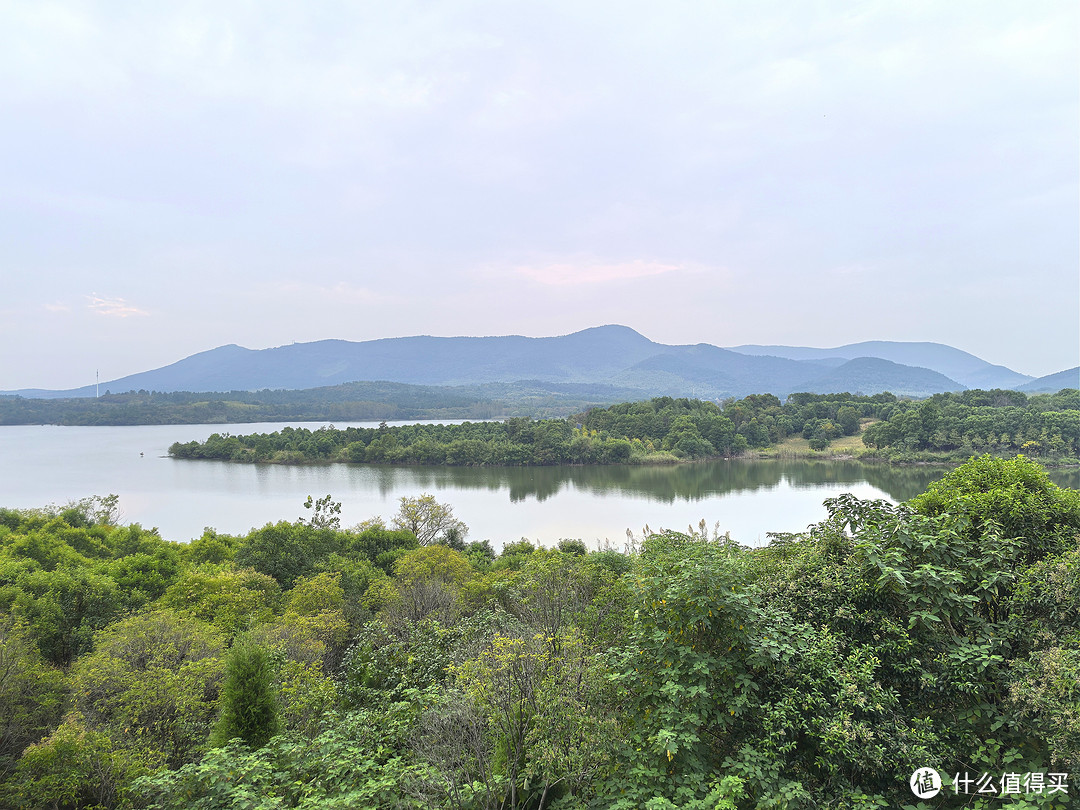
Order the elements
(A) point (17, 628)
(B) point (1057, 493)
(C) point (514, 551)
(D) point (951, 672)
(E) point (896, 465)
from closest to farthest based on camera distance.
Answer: (D) point (951, 672) → (B) point (1057, 493) → (A) point (17, 628) → (C) point (514, 551) → (E) point (896, 465)

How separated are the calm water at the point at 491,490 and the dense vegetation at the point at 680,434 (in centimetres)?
298

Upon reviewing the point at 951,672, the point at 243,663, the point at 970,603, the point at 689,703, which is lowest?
the point at 243,663

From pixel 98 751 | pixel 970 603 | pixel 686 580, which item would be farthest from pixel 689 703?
pixel 98 751

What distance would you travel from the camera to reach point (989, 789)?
10.6 feet

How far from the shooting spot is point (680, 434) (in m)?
55.7

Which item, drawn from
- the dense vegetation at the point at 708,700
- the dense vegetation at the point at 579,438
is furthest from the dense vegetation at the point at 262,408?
the dense vegetation at the point at 708,700

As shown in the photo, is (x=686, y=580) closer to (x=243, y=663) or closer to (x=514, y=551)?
(x=243, y=663)

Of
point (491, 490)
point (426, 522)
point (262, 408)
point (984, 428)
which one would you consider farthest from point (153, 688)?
point (262, 408)

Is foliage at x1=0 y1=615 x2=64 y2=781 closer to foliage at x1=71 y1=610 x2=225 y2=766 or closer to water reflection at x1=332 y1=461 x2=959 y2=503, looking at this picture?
foliage at x1=71 y1=610 x2=225 y2=766

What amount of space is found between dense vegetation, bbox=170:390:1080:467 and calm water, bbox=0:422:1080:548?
298 cm

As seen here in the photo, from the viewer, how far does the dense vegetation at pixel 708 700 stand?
3.36m

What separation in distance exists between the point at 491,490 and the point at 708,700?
3625 centimetres

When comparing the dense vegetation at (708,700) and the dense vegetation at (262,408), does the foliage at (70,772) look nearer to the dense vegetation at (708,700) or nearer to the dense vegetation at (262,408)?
the dense vegetation at (708,700)

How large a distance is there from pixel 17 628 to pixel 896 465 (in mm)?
53179
